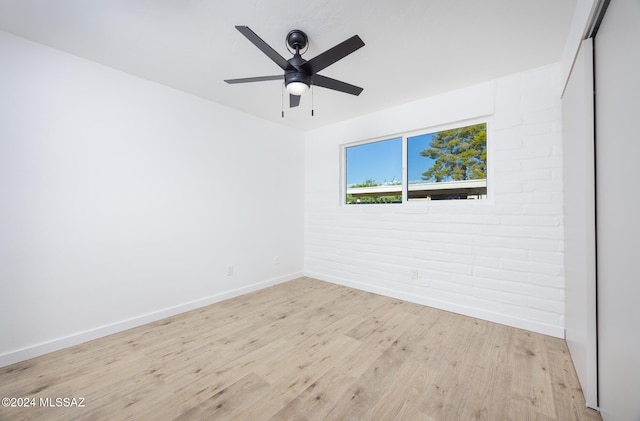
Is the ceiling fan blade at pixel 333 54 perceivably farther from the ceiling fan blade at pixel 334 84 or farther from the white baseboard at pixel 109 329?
the white baseboard at pixel 109 329

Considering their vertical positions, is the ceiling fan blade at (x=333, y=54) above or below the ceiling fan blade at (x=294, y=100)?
above

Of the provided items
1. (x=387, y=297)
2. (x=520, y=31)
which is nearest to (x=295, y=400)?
(x=387, y=297)

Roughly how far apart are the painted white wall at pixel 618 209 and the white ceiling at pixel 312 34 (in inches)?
27.8

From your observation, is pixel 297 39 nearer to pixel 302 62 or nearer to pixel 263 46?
pixel 302 62

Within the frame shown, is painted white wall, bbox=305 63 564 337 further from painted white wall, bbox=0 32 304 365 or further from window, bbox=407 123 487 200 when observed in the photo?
painted white wall, bbox=0 32 304 365

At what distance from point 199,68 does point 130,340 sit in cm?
261

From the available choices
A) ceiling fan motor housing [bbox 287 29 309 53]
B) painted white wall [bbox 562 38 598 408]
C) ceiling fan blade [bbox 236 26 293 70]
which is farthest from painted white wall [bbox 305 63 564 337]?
ceiling fan blade [bbox 236 26 293 70]

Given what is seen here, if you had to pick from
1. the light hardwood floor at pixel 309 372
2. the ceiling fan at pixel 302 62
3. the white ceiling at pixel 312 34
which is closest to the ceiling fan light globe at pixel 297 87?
the ceiling fan at pixel 302 62

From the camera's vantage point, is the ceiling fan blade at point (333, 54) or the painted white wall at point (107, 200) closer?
the ceiling fan blade at point (333, 54)

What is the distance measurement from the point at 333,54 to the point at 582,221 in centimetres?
190

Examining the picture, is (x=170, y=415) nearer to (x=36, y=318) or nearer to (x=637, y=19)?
(x=36, y=318)

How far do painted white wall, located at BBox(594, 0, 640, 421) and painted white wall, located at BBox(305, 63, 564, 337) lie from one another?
1.01 metres

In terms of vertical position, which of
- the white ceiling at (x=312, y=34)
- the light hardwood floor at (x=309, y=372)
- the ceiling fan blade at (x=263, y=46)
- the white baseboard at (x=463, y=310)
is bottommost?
the light hardwood floor at (x=309, y=372)

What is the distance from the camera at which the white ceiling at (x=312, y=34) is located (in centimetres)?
162
